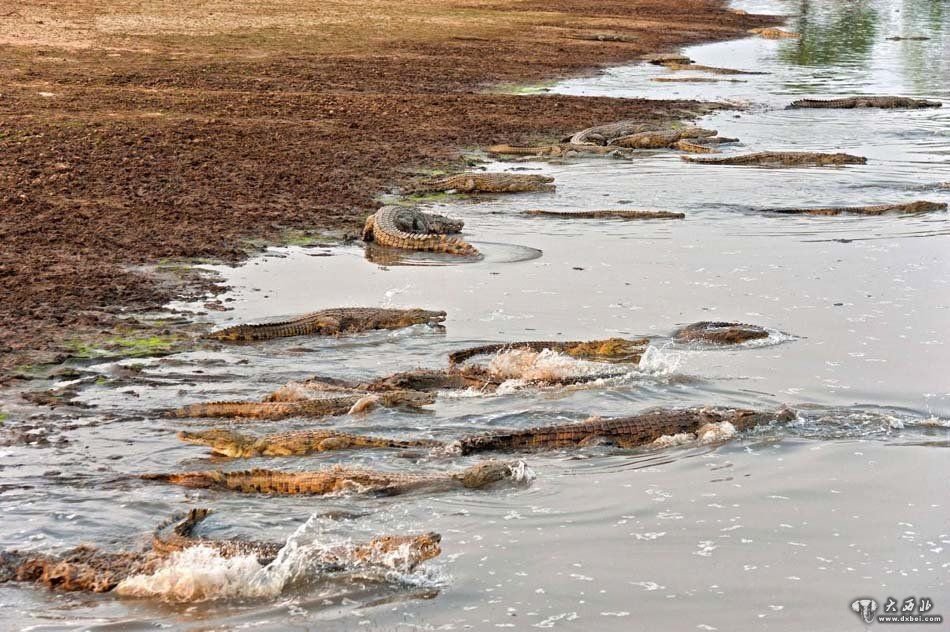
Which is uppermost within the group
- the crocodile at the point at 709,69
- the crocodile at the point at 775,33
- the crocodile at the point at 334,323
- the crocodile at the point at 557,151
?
the crocodile at the point at 775,33

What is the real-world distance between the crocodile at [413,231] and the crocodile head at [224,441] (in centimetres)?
469

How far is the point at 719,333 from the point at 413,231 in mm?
3947

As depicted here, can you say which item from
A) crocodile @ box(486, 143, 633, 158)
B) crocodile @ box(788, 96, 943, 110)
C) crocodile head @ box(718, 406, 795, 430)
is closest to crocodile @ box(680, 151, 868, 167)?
crocodile @ box(486, 143, 633, 158)

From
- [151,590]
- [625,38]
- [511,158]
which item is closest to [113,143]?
[511,158]

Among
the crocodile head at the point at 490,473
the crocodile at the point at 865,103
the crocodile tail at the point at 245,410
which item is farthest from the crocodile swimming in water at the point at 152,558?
→ the crocodile at the point at 865,103

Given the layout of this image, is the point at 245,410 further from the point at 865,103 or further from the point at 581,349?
the point at 865,103

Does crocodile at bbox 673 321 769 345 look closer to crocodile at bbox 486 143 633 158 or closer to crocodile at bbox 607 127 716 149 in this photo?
crocodile at bbox 486 143 633 158

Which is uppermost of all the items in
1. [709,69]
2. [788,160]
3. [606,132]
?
[709,69]

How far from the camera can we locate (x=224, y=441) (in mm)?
6520

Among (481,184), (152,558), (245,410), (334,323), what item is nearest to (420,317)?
(334,323)

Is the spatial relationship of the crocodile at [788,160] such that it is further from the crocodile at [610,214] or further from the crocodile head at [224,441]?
the crocodile head at [224,441]

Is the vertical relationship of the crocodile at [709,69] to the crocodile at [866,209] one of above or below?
above

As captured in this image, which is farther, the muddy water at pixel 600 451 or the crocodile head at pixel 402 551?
the crocodile head at pixel 402 551

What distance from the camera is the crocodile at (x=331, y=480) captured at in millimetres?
5992
